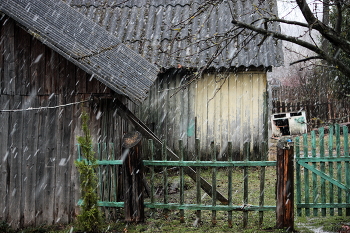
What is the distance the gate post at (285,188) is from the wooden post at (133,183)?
2.30 m

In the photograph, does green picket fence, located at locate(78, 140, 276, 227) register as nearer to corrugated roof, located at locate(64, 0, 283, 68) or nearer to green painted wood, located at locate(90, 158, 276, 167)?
green painted wood, located at locate(90, 158, 276, 167)

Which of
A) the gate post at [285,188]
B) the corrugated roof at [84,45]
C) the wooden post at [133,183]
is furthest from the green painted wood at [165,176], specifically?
the gate post at [285,188]

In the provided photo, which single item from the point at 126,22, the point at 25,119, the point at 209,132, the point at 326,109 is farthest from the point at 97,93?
the point at 326,109

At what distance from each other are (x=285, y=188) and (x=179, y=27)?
7.56 m

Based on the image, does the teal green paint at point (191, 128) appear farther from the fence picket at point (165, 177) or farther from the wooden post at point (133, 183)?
the wooden post at point (133, 183)

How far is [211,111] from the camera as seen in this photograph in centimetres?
1151

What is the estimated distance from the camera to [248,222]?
6500mm

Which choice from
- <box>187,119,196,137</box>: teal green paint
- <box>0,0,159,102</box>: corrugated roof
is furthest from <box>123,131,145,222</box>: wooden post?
<box>187,119,196,137</box>: teal green paint

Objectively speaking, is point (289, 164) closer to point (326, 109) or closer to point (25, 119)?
point (25, 119)

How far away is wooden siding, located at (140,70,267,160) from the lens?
11336 millimetres

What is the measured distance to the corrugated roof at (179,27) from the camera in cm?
1112

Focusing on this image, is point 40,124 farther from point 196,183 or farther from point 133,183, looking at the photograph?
point 196,183

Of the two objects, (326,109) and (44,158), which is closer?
(44,158)

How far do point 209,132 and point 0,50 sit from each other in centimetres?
653
